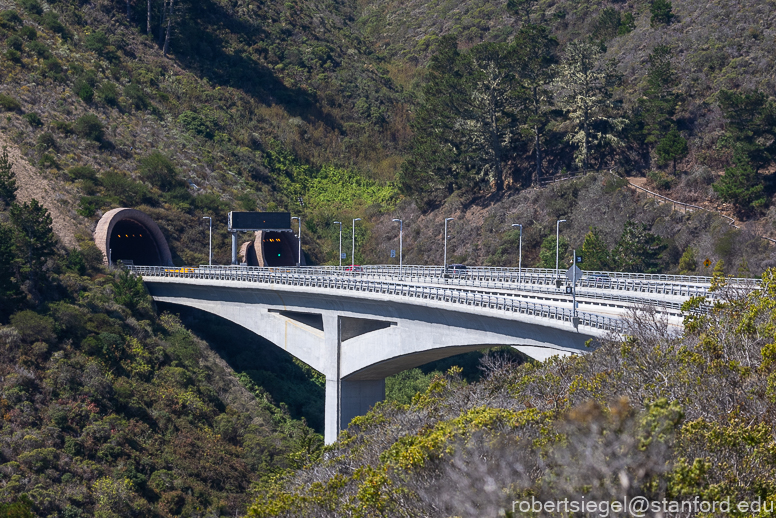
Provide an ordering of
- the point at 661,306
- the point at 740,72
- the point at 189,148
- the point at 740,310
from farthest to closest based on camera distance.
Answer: the point at 189,148 → the point at 740,72 → the point at 661,306 → the point at 740,310

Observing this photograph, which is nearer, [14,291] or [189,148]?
[14,291]

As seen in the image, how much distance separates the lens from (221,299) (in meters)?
55.8

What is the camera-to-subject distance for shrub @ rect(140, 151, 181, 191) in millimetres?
78750

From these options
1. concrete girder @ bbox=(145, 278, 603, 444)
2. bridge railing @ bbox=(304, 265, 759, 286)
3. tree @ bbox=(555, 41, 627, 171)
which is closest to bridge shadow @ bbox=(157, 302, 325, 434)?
concrete girder @ bbox=(145, 278, 603, 444)

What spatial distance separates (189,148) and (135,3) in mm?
32068

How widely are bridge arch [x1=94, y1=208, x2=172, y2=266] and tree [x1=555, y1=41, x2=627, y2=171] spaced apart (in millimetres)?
43006

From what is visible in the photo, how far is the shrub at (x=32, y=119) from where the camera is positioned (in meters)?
75.1

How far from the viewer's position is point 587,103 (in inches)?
2886

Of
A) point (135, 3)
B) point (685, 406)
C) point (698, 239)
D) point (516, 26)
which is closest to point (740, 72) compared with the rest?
Result: point (698, 239)

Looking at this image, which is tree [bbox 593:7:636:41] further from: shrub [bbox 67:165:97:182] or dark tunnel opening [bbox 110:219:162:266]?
shrub [bbox 67:165:97:182]

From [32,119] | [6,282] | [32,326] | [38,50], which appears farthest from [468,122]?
[38,50]

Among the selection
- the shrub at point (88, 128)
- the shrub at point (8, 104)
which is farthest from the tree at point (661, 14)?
the shrub at point (8, 104)

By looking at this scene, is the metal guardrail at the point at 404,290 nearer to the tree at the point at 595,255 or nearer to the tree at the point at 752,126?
the tree at the point at 595,255

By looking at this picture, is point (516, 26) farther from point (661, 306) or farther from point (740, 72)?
point (661, 306)
